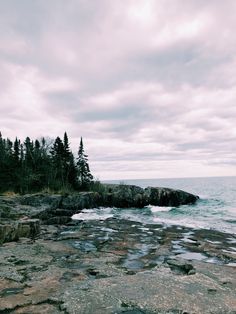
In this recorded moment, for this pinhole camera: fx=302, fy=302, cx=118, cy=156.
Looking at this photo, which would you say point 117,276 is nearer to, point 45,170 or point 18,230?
point 18,230

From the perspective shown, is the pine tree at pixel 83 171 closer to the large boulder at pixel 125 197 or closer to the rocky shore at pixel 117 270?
the large boulder at pixel 125 197

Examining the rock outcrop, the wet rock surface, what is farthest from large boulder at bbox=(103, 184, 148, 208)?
the wet rock surface

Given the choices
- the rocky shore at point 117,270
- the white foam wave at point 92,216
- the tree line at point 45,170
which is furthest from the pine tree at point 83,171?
the rocky shore at point 117,270

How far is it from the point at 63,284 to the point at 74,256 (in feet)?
17.6

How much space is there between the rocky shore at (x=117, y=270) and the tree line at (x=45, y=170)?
37.0 m

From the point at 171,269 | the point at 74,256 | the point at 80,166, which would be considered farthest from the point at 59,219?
the point at 80,166

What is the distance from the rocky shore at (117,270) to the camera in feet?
31.3

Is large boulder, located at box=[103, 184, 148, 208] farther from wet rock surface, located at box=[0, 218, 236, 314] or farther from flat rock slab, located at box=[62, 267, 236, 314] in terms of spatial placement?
flat rock slab, located at box=[62, 267, 236, 314]

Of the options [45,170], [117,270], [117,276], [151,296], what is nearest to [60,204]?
[45,170]

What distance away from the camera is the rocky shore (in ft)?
31.3

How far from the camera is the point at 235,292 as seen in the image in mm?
11000

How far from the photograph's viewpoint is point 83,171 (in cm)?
7669

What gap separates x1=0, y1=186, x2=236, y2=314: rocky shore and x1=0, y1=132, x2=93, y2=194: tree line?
1457 inches

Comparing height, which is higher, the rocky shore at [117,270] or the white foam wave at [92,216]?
the rocky shore at [117,270]
